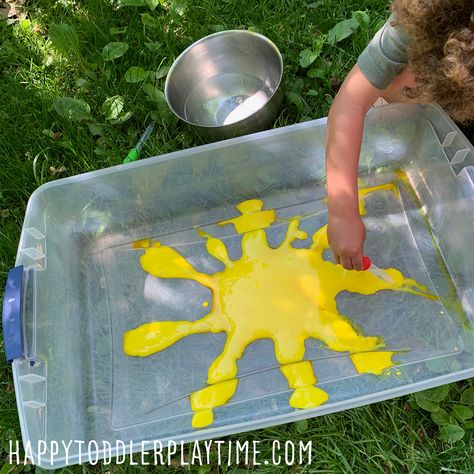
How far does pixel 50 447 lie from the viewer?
1.01 m

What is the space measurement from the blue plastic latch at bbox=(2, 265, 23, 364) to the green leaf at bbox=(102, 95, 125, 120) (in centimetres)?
49

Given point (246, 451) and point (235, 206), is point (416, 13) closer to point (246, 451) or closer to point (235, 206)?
point (235, 206)

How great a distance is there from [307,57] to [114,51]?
48 centimetres

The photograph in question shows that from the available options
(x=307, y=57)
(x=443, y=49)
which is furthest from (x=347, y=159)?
(x=307, y=57)

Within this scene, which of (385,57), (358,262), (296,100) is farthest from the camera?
(296,100)

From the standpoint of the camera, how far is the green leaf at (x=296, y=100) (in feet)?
4.50

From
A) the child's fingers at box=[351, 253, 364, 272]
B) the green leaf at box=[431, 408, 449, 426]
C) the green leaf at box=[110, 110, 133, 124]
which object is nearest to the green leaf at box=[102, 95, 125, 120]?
the green leaf at box=[110, 110, 133, 124]

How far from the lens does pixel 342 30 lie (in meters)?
1.41

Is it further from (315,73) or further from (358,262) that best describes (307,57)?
(358,262)

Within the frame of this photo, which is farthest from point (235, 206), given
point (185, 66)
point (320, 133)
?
point (185, 66)

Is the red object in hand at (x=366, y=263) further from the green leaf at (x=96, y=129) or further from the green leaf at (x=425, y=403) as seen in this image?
the green leaf at (x=96, y=129)

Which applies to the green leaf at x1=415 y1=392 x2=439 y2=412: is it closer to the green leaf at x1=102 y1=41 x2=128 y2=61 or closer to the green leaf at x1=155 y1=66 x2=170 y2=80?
the green leaf at x1=155 y1=66 x2=170 y2=80

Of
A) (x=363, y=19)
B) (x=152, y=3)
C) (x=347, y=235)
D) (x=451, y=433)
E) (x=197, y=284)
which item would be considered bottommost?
(x=451, y=433)

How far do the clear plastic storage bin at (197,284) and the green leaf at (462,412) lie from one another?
0.07 metres
